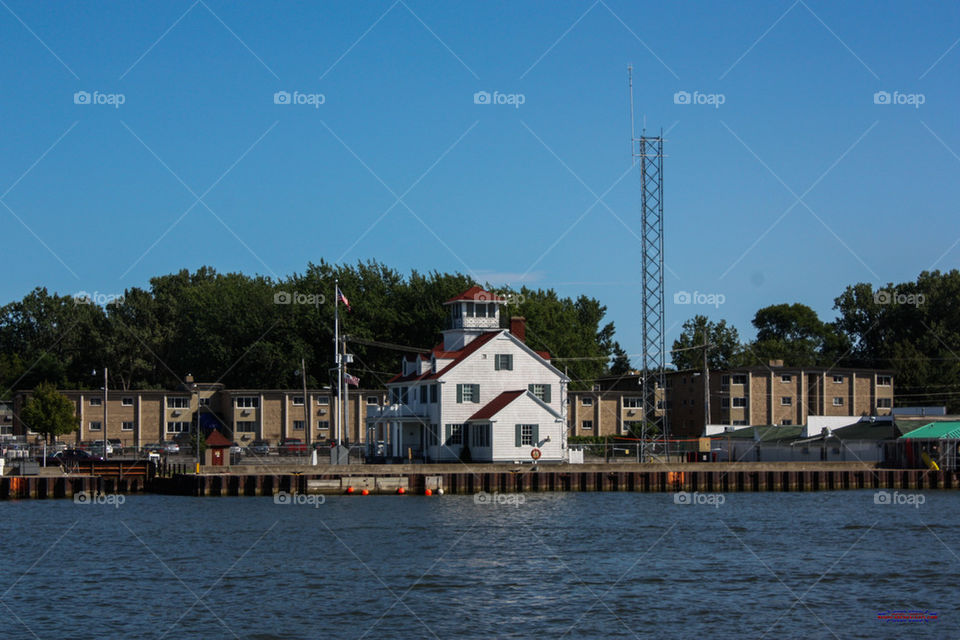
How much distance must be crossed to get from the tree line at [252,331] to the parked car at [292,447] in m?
12.3

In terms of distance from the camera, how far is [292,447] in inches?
3693

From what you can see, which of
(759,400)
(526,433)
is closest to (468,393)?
(526,433)

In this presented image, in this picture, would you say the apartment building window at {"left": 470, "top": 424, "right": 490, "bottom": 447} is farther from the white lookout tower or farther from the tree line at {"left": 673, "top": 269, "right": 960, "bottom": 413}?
the tree line at {"left": 673, "top": 269, "right": 960, "bottom": 413}

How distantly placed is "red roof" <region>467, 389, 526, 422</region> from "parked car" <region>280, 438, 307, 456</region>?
54.9 ft

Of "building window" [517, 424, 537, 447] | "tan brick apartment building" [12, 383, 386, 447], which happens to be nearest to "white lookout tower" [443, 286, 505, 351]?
"building window" [517, 424, 537, 447]

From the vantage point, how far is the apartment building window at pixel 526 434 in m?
73.7

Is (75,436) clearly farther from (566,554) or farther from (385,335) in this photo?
(566,554)

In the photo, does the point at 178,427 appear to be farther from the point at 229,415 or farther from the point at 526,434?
the point at 526,434

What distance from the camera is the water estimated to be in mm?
30172

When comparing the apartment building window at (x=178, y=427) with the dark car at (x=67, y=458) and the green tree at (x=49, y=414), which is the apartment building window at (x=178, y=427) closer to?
the green tree at (x=49, y=414)

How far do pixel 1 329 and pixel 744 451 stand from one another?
352 feet

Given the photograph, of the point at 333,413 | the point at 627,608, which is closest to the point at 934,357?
the point at 333,413

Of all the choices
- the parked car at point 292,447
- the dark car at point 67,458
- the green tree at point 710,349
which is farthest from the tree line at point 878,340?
the dark car at point 67,458

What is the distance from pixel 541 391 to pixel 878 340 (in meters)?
88.3
